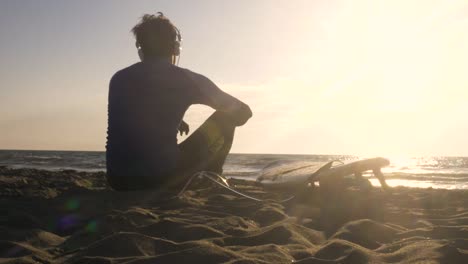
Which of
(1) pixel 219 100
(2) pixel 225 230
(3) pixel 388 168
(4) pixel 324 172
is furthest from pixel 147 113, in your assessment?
(3) pixel 388 168

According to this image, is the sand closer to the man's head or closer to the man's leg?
the man's leg

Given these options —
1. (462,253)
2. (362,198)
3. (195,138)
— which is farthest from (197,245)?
(362,198)

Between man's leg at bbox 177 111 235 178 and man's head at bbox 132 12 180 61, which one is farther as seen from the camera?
man's leg at bbox 177 111 235 178

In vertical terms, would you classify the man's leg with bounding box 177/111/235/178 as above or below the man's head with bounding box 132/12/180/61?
below

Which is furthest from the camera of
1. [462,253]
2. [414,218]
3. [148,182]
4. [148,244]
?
[148,182]

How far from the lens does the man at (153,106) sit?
139 inches

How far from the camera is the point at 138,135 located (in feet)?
11.8

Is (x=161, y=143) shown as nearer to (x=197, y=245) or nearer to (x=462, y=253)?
(x=197, y=245)

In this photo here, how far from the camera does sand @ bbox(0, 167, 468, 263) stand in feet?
6.54

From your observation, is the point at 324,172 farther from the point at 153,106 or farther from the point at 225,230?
the point at 225,230

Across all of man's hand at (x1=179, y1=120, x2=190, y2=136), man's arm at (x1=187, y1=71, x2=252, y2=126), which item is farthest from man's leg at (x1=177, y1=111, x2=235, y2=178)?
man's hand at (x1=179, y1=120, x2=190, y2=136)

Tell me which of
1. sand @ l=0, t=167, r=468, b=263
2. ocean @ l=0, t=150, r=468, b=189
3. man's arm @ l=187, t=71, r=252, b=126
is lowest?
ocean @ l=0, t=150, r=468, b=189

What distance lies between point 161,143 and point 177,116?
0.27 meters

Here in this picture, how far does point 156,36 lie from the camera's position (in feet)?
11.8
